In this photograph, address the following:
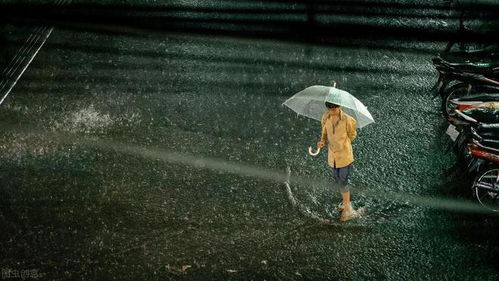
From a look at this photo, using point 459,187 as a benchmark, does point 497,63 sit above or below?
above

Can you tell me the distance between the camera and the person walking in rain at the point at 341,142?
20.8 ft

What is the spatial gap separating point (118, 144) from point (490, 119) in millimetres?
6011

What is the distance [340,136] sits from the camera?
6406 millimetres

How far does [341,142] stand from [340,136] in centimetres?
9

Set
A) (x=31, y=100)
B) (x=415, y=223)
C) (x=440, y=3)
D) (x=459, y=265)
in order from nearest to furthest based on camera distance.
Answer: (x=459, y=265) → (x=415, y=223) → (x=31, y=100) → (x=440, y=3)

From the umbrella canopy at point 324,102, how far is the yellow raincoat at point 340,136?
0.40 ft

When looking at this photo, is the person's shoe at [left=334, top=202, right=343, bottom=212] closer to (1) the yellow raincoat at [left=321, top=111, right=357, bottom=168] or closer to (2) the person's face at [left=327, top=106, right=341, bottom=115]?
(1) the yellow raincoat at [left=321, top=111, right=357, bottom=168]

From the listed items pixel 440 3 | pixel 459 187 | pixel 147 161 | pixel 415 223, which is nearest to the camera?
pixel 415 223

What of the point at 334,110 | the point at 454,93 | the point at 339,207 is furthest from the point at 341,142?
the point at 454,93

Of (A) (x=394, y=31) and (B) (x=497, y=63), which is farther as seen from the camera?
(A) (x=394, y=31)

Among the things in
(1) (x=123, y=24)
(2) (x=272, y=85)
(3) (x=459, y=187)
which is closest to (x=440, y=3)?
(2) (x=272, y=85)

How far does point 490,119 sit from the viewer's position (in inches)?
274

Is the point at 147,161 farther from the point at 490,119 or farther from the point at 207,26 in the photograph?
the point at 490,119

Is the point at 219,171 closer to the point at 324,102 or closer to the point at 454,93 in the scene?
the point at 324,102
